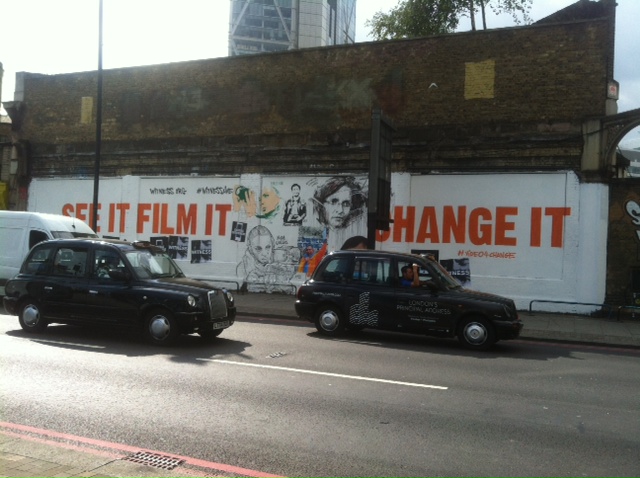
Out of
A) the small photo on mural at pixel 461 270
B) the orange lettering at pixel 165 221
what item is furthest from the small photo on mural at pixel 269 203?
the small photo on mural at pixel 461 270

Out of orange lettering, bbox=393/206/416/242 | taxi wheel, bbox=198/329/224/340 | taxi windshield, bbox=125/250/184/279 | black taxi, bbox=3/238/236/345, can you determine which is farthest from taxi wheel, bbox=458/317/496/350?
orange lettering, bbox=393/206/416/242

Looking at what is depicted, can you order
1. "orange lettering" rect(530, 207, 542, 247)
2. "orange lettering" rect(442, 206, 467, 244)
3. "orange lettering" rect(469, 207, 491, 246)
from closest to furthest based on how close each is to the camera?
"orange lettering" rect(530, 207, 542, 247) → "orange lettering" rect(469, 207, 491, 246) → "orange lettering" rect(442, 206, 467, 244)

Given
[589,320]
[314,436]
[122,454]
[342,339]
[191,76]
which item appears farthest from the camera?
[191,76]

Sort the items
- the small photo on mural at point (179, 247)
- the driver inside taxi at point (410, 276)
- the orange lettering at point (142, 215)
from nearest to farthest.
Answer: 1. the driver inside taxi at point (410, 276)
2. the small photo on mural at point (179, 247)
3. the orange lettering at point (142, 215)

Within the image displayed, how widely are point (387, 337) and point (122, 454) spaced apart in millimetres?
7693

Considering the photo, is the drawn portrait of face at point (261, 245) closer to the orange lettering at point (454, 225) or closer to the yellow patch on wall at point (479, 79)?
the orange lettering at point (454, 225)

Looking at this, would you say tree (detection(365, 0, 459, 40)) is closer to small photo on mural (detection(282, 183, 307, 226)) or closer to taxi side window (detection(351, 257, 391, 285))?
small photo on mural (detection(282, 183, 307, 226))

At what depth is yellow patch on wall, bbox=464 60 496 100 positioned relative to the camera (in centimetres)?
1753

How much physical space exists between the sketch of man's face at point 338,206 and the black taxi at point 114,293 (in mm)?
8375

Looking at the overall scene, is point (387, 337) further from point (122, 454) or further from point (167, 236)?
point (167, 236)

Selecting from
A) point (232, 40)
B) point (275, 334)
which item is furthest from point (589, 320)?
point (232, 40)

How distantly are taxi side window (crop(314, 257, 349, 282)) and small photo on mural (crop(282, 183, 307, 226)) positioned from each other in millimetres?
7482

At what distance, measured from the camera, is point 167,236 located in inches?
862

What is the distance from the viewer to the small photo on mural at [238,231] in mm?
20631
